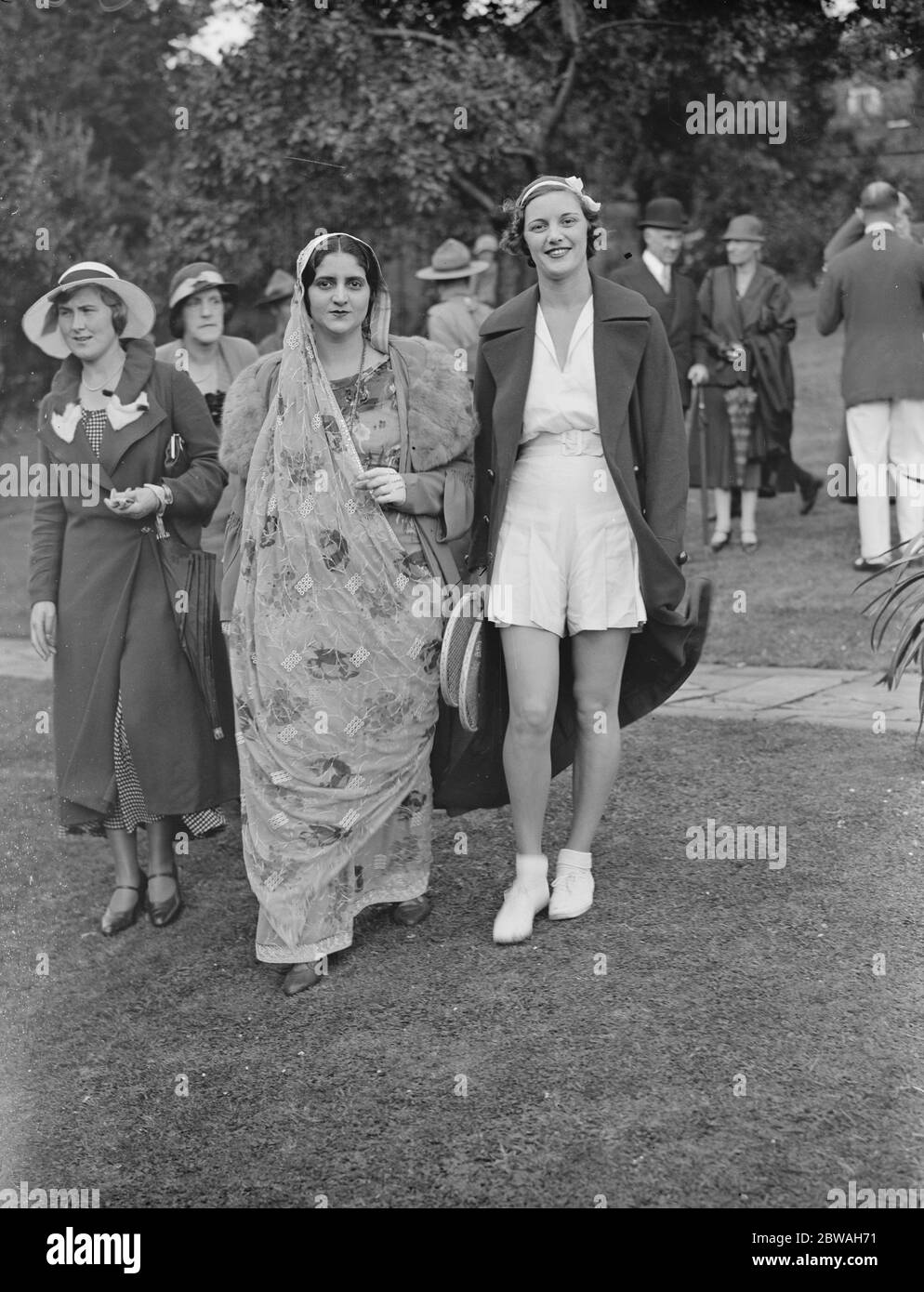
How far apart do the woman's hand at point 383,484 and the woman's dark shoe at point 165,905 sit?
156cm

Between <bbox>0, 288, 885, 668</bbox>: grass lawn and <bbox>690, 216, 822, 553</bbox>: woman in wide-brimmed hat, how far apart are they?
1.53ft

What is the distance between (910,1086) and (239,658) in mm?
2150

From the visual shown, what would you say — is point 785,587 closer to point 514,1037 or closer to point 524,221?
point 524,221

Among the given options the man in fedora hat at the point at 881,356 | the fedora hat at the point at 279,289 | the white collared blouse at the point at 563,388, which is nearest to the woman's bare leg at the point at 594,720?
the white collared blouse at the point at 563,388

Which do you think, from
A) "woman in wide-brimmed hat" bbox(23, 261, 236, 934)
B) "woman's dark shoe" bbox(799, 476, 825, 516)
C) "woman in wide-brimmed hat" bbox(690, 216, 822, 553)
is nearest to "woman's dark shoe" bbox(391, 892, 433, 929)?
"woman in wide-brimmed hat" bbox(23, 261, 236, 934)

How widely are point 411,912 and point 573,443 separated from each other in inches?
59.6

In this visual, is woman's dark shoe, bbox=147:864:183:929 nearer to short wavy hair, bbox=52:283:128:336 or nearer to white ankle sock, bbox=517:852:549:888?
white ankle sock, bbox=517:852:549:888

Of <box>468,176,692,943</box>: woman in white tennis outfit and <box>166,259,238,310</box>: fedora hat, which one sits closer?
<box>468,176,692,943</box>: woman in white tennis outfit

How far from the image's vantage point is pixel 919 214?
18516mm

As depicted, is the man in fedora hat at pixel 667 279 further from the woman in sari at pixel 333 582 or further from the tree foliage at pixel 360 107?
the woman in sari at pixel 333 582

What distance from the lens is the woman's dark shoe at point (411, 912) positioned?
470cm

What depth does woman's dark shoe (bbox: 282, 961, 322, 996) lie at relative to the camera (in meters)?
4.30
